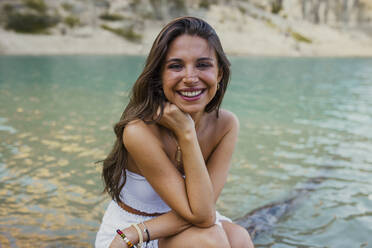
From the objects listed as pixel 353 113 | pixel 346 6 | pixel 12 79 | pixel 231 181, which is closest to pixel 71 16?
pixel 12 79

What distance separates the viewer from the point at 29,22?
188 ft

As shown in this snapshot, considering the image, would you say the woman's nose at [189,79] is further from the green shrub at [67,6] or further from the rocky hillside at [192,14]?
the green shrub at [67,6]

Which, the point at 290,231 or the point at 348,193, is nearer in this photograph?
the point at 290,231

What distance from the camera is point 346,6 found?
89312 millimetres

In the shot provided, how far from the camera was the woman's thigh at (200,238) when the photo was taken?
3037mm

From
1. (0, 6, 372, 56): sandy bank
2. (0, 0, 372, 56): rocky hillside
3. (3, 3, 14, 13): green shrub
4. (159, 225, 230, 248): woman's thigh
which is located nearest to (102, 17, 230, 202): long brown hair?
(159, 225, 230, 248): woman's thigh

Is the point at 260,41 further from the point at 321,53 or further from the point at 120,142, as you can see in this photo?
the point at 120,142

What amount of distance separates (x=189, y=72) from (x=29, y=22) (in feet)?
202

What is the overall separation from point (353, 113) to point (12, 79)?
18502 millimetres

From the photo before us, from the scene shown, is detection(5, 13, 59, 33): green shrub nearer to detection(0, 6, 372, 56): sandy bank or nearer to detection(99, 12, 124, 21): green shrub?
detection(0, 6, 372, 56): sandy bank

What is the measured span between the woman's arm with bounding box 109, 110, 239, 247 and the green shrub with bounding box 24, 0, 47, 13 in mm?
63439

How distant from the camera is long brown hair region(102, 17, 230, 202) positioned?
3.21 metres

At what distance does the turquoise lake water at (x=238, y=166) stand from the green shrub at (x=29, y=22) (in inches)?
1710

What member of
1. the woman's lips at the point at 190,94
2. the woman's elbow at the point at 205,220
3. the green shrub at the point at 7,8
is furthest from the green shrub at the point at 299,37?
the woman's elbow at the point at 205,220
